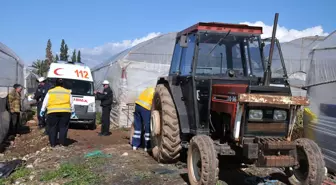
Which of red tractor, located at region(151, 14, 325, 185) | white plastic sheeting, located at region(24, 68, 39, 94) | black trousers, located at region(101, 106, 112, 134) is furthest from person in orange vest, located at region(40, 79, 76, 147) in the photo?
white plastic sheeting, located at region(24, 68, 39, 94)

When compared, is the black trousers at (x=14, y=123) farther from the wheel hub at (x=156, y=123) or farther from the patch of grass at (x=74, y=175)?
the wheel hub at (x=156, y=123)

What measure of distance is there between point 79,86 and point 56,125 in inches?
218

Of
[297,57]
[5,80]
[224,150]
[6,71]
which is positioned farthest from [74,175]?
[297,57]

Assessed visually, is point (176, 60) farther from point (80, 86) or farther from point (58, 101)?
point (80, 86)

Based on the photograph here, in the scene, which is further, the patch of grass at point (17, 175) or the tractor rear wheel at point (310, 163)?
the patch of grass at point (17, 175)

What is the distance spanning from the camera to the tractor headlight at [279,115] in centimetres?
521

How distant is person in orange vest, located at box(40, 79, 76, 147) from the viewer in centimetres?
859

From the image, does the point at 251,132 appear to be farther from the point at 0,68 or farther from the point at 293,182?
the point at 0,68

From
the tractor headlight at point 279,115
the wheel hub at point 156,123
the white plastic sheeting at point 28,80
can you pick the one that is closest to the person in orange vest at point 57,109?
the wheel hub at point 156,123

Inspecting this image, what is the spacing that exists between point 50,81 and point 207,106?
370 inches

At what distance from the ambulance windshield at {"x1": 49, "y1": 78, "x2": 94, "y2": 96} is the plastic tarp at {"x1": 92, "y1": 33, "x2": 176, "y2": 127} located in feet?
3.69

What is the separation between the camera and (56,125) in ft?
28.7

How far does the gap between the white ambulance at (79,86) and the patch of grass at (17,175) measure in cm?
685

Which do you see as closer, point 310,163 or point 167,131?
point 310,163
